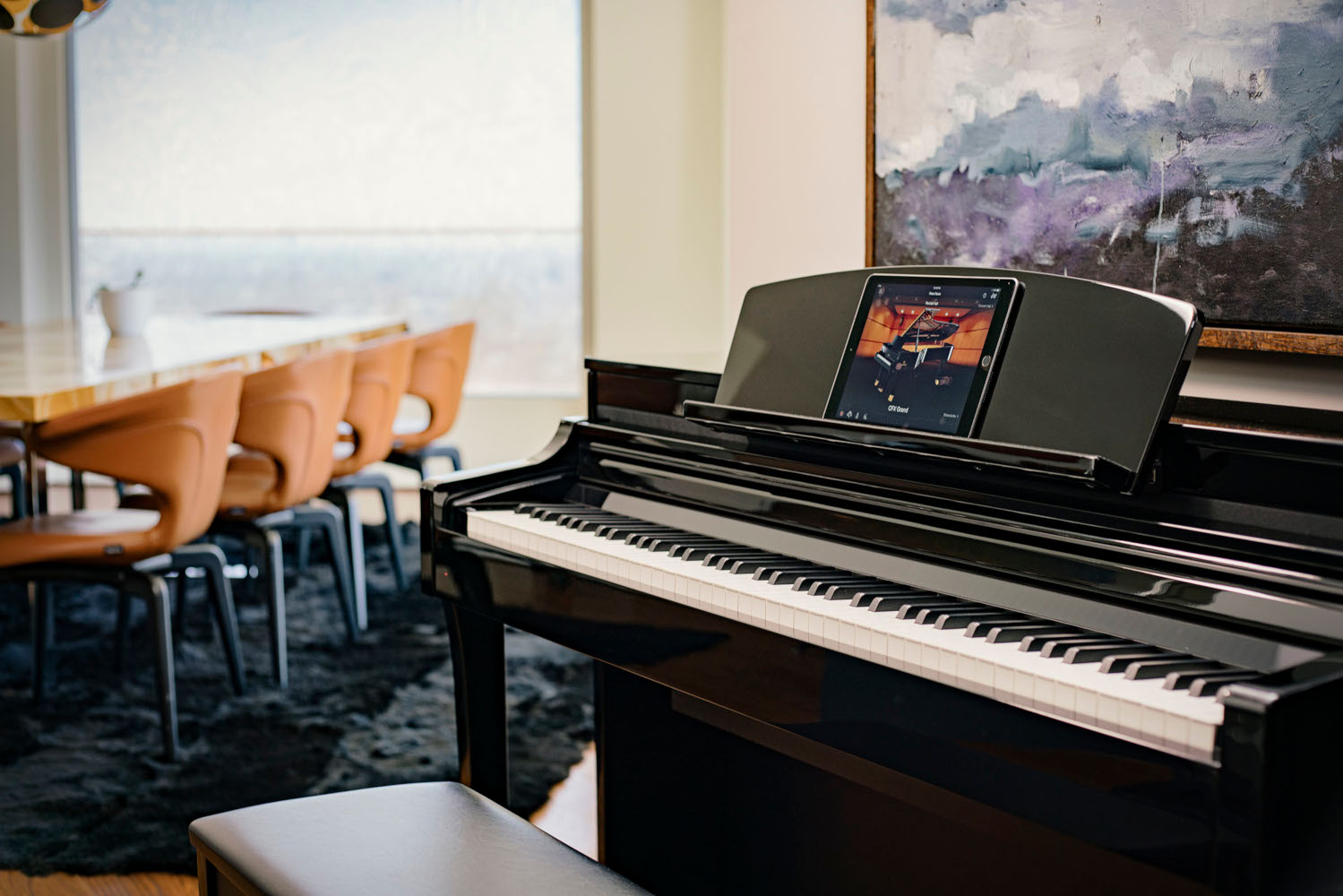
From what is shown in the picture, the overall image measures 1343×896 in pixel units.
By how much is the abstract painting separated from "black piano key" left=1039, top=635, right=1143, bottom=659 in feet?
4.08

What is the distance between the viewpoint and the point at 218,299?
22.8 ft

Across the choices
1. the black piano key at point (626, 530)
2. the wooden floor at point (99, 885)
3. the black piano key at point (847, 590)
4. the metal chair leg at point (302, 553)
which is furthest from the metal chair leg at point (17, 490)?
the black piano key at point (847, 590)

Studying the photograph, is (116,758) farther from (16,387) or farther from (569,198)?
(569,198)

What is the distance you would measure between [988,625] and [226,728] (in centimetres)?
235

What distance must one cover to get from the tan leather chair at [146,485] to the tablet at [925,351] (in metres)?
1.77

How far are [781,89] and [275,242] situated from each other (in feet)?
12.7

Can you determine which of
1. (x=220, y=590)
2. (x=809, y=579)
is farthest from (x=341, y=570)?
(x=809, y=579)

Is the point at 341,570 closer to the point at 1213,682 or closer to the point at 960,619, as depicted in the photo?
the point at 960,619

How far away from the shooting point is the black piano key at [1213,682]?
128 centimetres

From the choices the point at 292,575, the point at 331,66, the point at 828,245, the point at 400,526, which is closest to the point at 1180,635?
the point at 828,245

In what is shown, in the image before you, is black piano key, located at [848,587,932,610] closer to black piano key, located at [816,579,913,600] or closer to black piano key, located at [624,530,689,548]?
black piano key, located at [816,579,913,600]

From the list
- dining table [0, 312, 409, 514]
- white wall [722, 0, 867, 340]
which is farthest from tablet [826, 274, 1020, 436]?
dining table [0, 312, 409, 514]

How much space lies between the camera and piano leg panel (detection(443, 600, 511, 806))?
90.8 inches

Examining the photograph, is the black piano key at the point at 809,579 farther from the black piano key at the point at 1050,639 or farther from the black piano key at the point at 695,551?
the black piano key at the point at 1050,639
